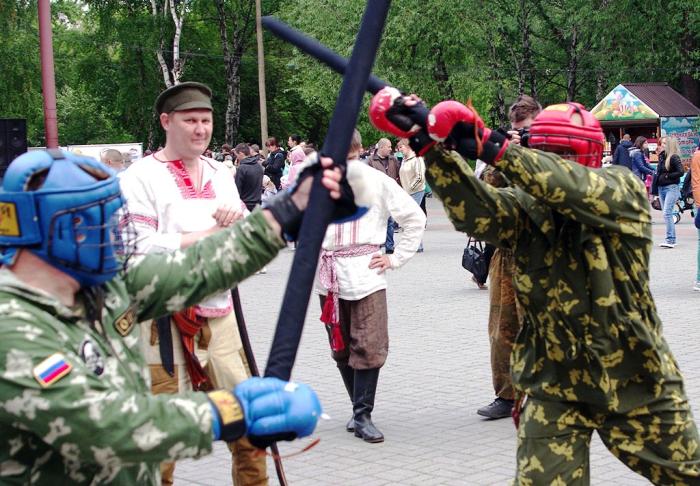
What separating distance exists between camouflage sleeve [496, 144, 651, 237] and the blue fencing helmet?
1.41 metres

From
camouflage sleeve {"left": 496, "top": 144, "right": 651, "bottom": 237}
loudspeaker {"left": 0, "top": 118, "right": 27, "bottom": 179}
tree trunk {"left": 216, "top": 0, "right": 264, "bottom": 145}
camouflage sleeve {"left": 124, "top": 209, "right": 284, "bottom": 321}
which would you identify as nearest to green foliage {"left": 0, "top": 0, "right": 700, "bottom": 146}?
tree trunk {"left": 216, "top": 0, "right": 264, "bottom": 145}

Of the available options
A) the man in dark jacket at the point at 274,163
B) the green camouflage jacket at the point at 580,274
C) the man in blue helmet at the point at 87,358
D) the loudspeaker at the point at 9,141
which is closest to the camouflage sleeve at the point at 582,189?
the green camouflage jacket at the point at 580,274

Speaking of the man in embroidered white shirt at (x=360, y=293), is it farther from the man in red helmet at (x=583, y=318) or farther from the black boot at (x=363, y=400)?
the man in red helmet at (x=583, y=318)

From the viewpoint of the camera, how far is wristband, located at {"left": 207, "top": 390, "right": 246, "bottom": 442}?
8.25ft

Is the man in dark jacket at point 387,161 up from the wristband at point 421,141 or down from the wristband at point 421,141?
down

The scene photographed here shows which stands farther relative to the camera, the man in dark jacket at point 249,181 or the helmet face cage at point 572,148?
the man in dark jacket at point 249,181

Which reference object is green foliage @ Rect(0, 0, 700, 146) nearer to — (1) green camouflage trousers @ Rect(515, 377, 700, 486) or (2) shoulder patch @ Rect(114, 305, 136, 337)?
(1) green camouflage trousers @ Rect(515, 377, 700, 486)

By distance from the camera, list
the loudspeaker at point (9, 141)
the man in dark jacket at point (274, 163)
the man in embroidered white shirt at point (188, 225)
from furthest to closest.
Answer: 1. the man in dark jacket at point (274, 163)
2. the loudspeaker at point (9, 141)
3. the man in embroidered white shirt at point (188, 225)

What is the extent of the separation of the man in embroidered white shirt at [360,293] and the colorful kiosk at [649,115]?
24974 millimetres

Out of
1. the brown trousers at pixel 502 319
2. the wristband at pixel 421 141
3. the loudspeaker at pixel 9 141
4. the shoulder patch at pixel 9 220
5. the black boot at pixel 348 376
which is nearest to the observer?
the shoulder patch at pixel 9 220

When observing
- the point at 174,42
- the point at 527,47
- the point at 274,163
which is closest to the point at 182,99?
the point at 274,163

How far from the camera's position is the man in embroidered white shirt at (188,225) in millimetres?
5109

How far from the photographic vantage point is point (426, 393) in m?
8.06

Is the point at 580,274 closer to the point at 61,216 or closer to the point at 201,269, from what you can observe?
the point at 201,269
